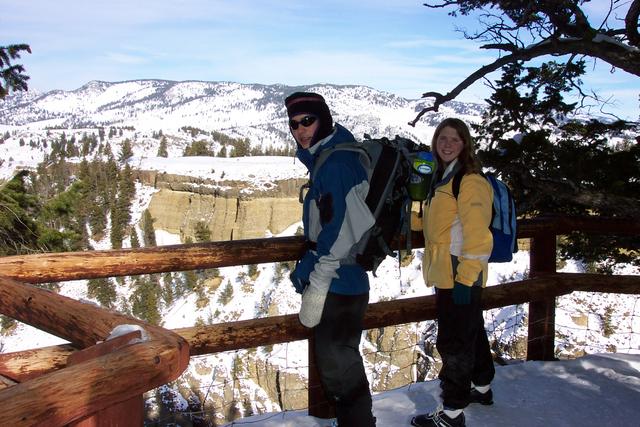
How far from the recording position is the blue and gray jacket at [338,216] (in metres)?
2.14

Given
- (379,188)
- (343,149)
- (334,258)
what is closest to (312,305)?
(334,258)

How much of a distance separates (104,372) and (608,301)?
1185 inches

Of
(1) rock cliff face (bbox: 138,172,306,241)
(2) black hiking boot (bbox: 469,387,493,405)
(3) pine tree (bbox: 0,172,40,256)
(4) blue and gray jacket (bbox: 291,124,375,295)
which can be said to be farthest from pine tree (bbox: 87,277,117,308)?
(4) blue and gray jacket (bbox: 291,124,375,295)

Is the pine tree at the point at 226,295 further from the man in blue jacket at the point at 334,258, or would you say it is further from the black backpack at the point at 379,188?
the black backpack at the point at 379,188

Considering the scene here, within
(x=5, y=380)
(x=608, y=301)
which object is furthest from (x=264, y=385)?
(x=5, y=380)

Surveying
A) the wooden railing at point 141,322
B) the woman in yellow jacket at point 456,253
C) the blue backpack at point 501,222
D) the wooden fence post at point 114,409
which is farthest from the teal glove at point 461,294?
the wooden fence post at point 114,409

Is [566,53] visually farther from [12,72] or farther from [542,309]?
[12,72]

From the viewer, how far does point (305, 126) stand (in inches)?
92.7

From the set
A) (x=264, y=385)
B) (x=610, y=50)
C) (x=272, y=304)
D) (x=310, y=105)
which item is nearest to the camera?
(x=310, y=105)

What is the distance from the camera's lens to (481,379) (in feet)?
10.7

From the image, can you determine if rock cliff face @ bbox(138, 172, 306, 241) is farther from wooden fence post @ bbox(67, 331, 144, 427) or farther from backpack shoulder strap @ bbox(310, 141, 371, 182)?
wooden fence post @ bbox(67, 331, 144, 427)

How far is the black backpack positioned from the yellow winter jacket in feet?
1.41

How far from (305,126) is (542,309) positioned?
2808mm

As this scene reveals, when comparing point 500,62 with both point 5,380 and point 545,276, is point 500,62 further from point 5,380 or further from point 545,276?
point 5,380
